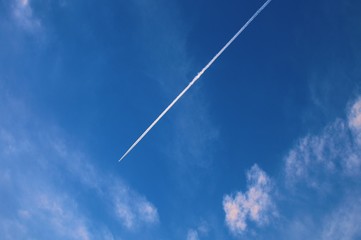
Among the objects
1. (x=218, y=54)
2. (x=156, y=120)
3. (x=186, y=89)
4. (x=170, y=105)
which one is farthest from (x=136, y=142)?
(x=218, y=54)

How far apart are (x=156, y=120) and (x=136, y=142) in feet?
18.4

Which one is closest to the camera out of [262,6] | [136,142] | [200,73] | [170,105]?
[262,6]

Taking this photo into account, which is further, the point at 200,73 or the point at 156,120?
the point at 156,120

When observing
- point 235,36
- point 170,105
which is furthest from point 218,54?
point 170,105

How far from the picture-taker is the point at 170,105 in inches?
1921

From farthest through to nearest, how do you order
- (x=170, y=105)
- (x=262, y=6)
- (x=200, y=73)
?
(x=170, y=105), (x=200, y=73), (x=262, y=6)

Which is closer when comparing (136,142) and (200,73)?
(200,73)

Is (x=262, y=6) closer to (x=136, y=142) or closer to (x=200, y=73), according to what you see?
(x=200, y=73)

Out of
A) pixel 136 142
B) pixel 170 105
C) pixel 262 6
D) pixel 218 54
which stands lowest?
pixel 136 142

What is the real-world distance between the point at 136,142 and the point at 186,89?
13.4 meters

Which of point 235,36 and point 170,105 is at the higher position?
point 235,36

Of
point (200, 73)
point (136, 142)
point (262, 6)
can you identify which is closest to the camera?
point (262, 6)

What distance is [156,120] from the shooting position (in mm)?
50594

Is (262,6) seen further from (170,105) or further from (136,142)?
(136,142)
